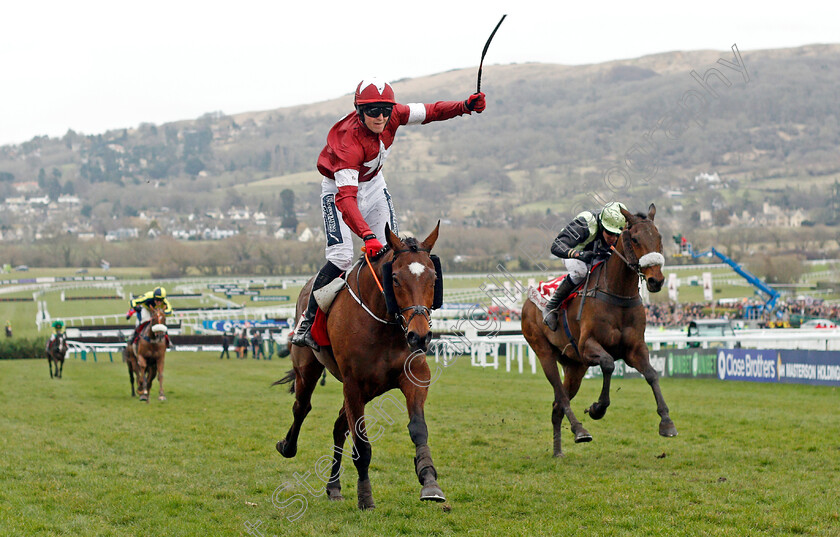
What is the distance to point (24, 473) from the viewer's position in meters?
8.52

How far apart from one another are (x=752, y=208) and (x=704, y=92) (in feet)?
316

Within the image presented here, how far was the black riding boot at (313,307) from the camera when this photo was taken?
22.4ft

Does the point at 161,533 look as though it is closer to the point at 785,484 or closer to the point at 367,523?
the point at 367,523

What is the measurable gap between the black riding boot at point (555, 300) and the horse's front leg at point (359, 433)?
3.43 meters

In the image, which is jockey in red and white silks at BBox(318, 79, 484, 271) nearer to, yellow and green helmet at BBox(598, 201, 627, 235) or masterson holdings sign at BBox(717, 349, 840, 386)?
yellow and green helmet at BBox(598, 201, 627, 235)

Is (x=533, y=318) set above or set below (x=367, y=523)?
above

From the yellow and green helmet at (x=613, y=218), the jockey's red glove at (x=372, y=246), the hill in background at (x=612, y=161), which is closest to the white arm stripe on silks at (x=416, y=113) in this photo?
the jockey's red glove at (x=372, y=246)

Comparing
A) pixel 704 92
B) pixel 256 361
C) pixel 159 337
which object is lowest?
pixel 256 361

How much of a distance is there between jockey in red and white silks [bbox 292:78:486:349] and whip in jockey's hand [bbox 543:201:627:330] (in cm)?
244

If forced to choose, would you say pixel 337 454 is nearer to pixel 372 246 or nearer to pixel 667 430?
pixel 372 246

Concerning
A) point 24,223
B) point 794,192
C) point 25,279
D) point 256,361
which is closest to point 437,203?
point 794,192

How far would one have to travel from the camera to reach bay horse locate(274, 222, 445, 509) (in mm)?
5523

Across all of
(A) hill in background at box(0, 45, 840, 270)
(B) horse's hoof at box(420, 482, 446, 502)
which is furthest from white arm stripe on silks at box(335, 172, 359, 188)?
(A) hill in background at box(0, 45, 840, 270)

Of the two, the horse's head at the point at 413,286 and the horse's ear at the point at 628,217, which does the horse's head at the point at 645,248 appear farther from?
the horse's head at the point at 413,286
